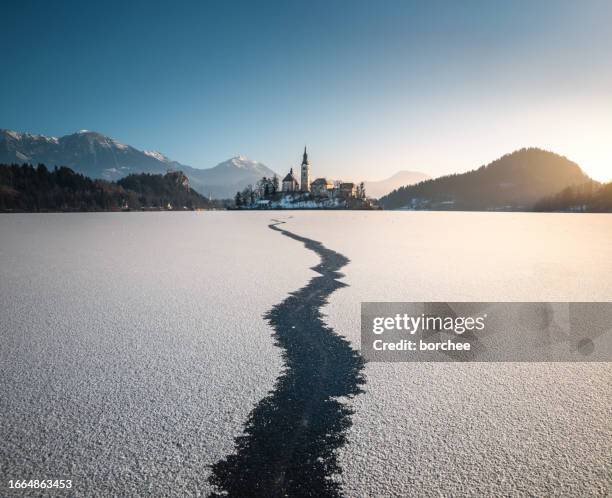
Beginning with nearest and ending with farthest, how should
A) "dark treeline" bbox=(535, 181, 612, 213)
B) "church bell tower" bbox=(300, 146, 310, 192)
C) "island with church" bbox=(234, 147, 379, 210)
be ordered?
"dark treeline" bbox=(535, 181, 612, 213), "island with church" bbox=(234, 147, 379, 210), "church bell tower" bbox=(300, 146, 310, 192)

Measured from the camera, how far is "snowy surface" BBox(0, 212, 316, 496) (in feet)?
9.68

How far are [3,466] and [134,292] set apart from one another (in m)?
6.37

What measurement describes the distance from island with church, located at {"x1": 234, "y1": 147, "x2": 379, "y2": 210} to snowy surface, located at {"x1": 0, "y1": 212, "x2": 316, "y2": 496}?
494 feet

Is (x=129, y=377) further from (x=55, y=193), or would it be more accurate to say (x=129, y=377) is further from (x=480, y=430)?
(x=55, y=193)

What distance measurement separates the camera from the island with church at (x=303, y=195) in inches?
6329

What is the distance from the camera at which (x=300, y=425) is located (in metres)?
3.49

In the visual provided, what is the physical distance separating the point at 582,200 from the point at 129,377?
182898 millimetres

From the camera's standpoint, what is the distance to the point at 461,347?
5.54 metres

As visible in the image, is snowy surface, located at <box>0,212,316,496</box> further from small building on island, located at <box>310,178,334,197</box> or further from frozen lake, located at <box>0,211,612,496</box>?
small building on island, located at <box>310,178,334,197</box>

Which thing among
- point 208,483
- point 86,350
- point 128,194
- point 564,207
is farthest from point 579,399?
point 128,194

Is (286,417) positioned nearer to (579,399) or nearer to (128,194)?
(579,399)

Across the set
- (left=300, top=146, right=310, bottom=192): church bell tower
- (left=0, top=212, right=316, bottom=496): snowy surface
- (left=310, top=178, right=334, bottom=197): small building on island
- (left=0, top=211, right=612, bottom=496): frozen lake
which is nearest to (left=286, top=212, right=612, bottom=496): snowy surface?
(left=0, top=211, right=612, bottom=496): frozen lake

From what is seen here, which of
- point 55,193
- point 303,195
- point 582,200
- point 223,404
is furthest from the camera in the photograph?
point 303,195

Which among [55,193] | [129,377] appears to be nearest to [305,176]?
[55,193]
